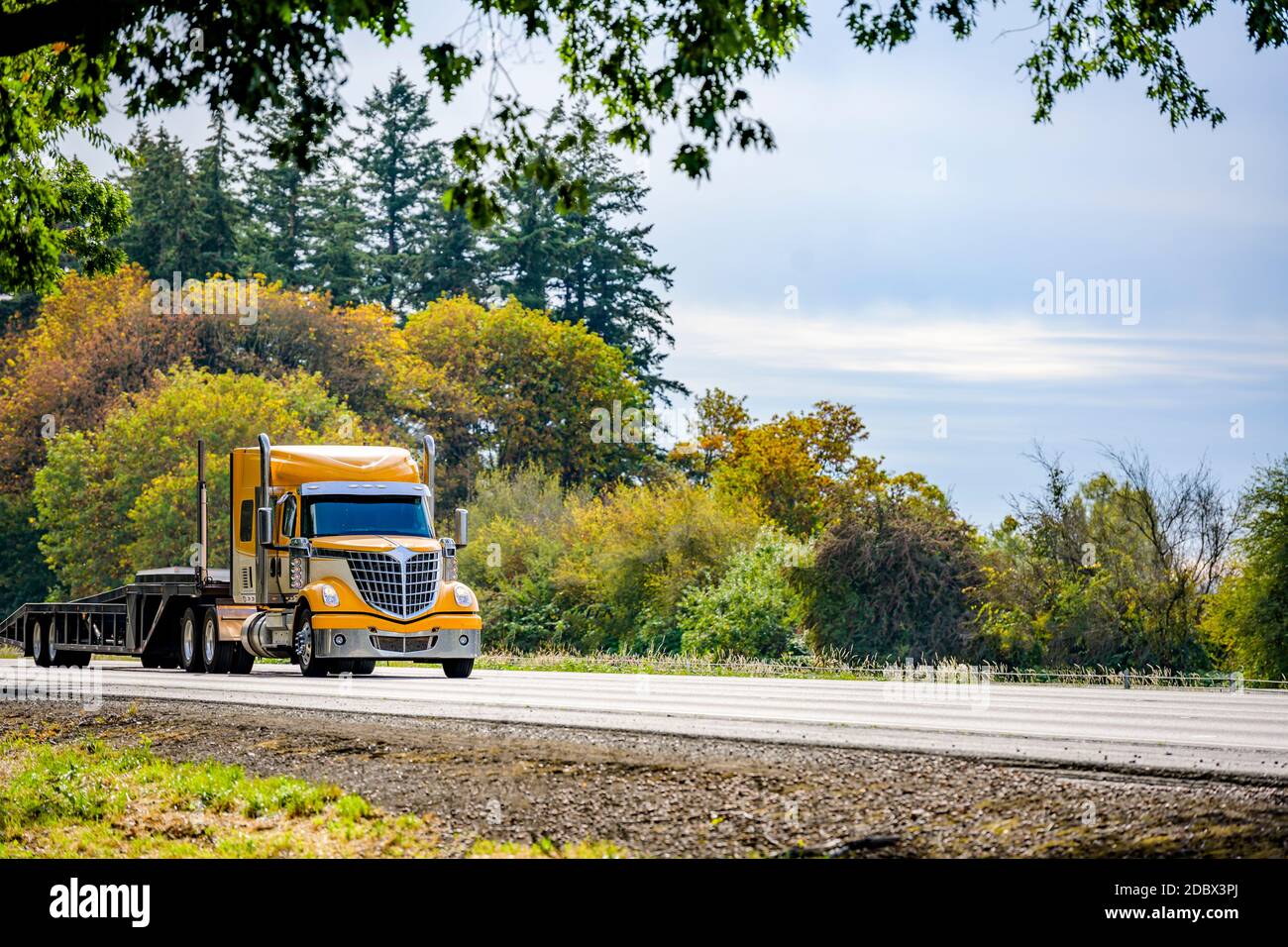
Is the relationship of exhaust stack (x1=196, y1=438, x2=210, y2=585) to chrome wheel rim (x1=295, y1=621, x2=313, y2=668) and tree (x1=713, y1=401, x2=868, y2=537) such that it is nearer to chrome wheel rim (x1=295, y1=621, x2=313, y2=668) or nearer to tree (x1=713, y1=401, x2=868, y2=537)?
chrome wheel rim (x1=295, y1=621, x2=313, y2=668)

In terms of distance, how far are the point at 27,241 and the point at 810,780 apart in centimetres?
1583

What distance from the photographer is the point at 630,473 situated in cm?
7194

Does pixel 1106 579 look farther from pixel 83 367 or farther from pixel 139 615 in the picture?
pixel 83 367

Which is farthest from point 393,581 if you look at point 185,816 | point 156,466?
point 156,466

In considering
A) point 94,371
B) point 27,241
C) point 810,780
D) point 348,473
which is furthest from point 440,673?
point 94,371

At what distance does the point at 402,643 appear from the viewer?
23688 mm

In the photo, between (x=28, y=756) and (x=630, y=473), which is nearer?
(x=28, y=756)

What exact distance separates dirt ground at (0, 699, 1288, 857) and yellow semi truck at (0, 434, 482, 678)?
378 inches

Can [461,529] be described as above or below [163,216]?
below

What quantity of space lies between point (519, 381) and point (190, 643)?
135 feet

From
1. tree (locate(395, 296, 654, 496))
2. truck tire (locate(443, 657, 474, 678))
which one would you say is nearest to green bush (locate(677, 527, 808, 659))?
truck tire (locate(443, 657, 474, 678))

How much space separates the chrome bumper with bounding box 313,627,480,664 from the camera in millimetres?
23453

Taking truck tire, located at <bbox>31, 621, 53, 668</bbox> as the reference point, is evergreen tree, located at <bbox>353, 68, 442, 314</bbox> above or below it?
above
